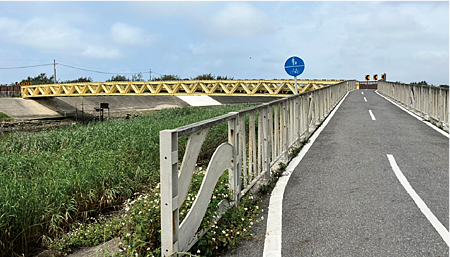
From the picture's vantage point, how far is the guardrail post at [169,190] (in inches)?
134

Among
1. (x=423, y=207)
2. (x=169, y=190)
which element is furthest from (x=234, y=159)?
(x=423, y=207)

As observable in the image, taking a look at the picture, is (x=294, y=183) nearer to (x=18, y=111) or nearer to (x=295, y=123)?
(x=295, y=123)

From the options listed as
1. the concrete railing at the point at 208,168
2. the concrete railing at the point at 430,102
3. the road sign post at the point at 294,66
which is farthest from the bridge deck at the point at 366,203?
the road sign post at the point at 294,66

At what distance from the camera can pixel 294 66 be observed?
15586 mm

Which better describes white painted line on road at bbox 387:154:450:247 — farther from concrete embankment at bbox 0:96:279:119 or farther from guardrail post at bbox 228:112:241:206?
concrete embankment at bbox 0:96:279:119

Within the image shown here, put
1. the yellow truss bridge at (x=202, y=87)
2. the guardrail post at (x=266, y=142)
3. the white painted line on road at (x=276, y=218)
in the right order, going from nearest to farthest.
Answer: the white painted line on road at (x=276, y=218), the guardrail post at (x=266, y=142), the yellow truss bridge at (x=202, y=87)

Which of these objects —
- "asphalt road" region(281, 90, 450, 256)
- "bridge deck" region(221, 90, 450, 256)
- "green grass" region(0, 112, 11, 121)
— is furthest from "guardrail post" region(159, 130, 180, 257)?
"green grass" region(0, 112, 11, 121)

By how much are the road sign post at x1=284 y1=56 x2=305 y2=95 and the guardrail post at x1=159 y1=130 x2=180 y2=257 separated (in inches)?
496

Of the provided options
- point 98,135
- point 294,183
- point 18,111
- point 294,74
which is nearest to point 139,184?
point 294,183

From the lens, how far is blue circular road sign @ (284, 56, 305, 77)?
15381mm

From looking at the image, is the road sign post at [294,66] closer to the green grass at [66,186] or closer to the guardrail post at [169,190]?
the green grass at [66,186]

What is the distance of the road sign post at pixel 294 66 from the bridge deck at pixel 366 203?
5.74 m

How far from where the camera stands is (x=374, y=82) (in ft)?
231

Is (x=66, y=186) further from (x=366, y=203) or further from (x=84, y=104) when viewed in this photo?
(x=84, y=104)
